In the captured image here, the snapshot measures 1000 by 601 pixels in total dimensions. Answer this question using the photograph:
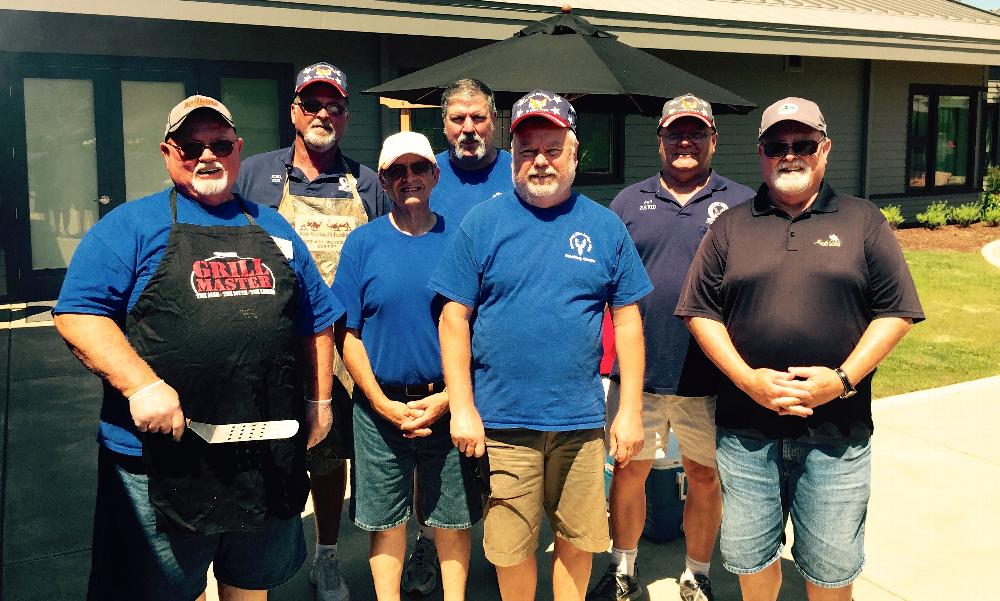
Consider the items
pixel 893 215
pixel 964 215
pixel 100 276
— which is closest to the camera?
pixel 100 276

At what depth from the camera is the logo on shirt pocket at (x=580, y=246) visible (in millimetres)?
2977

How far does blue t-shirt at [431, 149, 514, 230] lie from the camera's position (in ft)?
12.1

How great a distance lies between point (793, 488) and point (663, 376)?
78 cm

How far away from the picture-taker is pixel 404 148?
312 cm

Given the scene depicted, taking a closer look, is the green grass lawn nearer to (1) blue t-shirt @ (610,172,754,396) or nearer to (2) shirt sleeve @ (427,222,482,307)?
(1) blue t-shirt @ (610,172,754,396)

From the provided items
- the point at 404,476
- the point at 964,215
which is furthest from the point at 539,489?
the point at 964,215

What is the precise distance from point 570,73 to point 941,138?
15729mm

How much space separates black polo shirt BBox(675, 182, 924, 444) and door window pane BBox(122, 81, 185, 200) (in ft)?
28.5

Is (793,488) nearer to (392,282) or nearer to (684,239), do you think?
(684,239)

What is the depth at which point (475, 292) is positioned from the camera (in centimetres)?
298

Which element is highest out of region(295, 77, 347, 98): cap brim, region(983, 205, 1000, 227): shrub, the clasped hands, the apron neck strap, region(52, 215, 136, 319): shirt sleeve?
region(295, 77, 347, 98): cap brim

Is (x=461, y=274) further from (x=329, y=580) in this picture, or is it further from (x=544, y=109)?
(x=329, y=580)

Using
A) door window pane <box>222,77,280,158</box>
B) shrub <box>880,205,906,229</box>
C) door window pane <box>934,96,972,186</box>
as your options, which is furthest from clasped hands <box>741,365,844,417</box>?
door window pane <box>934,96,972,186</box>

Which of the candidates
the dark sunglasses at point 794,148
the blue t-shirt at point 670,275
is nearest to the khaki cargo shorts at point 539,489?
the blue t-shirt at point 670,275
